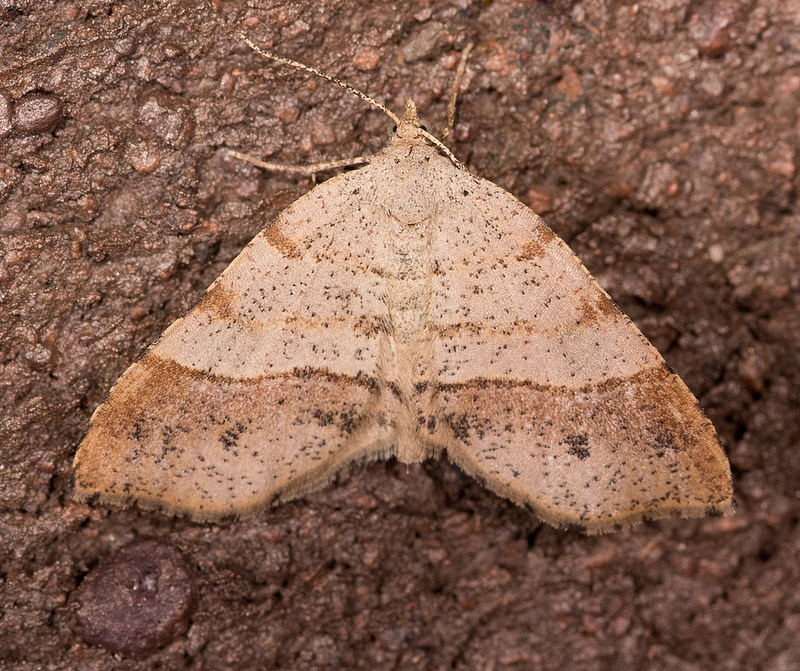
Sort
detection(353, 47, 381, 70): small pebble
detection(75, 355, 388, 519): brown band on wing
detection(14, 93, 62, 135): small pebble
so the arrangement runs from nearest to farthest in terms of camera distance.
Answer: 1. detection(75, 355, 388, 519): brown band on wing
2. detection(14, 93, 62, 135): small pebble
3. detection(353, 47, 381, 70): small pebble

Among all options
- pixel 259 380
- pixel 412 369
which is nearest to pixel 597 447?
pixel 412 369

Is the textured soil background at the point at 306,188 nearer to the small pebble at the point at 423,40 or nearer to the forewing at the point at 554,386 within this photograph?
the small pebble at the point at 423,40

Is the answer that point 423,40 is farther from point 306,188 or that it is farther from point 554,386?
point 554,386

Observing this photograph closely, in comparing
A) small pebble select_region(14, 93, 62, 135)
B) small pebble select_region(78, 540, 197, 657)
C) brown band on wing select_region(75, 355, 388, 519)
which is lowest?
small pebble select_region(78, 540, 197, 657)

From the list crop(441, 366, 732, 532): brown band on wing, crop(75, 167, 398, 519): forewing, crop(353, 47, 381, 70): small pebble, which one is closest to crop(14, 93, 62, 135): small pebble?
crop(75, 167, 398, 519): forewing

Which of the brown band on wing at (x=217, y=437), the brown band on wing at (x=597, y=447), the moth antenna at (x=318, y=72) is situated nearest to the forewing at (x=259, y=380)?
the brown band on wing at (x=217, y=437)

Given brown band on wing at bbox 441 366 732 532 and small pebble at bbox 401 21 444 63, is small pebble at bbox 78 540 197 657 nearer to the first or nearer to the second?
brown band on wing at bbox 441 366 732 532

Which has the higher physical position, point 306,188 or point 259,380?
point 306,188
